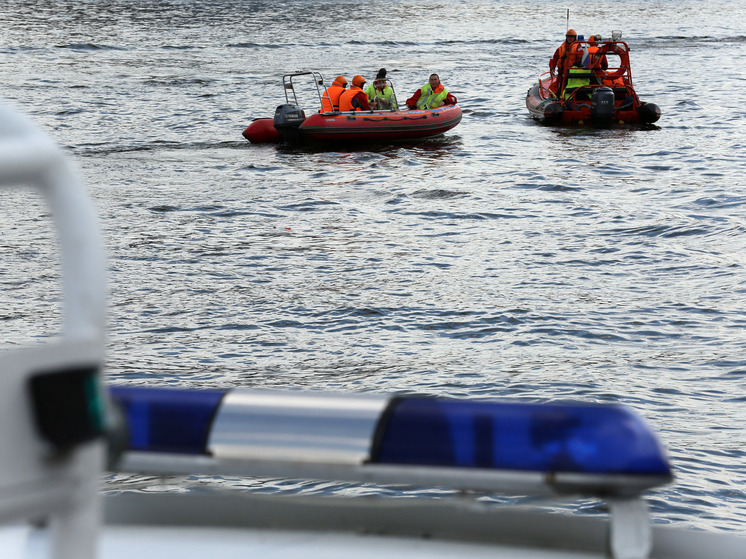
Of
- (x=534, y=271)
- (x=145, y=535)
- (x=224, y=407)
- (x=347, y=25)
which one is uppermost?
(x=347, y=25)

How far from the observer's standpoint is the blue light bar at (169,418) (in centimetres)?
164

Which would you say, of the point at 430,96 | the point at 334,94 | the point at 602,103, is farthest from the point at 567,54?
the point at 334,94

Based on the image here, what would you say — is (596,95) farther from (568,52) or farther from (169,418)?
(169,418)

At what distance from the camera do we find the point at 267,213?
13.7 m

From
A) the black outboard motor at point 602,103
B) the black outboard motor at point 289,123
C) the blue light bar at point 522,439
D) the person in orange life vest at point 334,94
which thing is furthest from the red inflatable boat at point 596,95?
the blue light bar at point 522,439

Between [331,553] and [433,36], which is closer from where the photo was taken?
[331,553]

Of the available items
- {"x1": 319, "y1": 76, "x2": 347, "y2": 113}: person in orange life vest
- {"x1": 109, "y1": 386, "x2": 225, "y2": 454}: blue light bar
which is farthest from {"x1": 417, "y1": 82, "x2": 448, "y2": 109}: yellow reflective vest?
{"x1": 109, "y1": 386, "x2": 225, "y2": 454}: blue light bar

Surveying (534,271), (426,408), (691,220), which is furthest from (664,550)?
(691,220)

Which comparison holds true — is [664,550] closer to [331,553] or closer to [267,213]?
[331,553]

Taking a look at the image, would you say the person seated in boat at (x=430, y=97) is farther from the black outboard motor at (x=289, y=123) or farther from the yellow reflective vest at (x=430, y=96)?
the black outboard motor at (x=289, y=123)

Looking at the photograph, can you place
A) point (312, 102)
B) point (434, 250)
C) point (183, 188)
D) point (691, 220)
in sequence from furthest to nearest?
point (312, 102), point (183, 188), point (691, 220), point (434, 250)

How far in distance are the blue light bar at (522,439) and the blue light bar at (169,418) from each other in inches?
12.6

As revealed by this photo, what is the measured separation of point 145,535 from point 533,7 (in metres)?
68.2

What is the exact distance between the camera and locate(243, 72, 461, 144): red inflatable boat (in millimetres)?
17922
